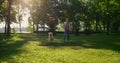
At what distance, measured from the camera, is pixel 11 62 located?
14.8 m

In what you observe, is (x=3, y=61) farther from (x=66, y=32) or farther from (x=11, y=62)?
(x=66, y=32)

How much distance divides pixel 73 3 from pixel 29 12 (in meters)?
15.1

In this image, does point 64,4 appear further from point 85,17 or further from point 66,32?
point 66,32

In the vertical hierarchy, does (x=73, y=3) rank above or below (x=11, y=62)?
above

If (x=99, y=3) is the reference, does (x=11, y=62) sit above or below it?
below

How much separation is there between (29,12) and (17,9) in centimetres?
416

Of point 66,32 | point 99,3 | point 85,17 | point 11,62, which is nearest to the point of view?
point 11,62

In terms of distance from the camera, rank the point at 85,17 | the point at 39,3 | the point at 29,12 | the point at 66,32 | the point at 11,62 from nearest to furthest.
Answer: the point at 11,62 → the point at 66,32 → the point at 39,3 → the point at 29,12 → the point at 85,17

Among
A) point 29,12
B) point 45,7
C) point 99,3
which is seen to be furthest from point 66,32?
point 29,12

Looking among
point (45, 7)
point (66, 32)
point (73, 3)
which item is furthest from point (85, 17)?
point (66, 32)

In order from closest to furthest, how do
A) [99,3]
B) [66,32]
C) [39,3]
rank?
[66,32], [99,3], [39,3]

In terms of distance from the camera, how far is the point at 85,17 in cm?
9612

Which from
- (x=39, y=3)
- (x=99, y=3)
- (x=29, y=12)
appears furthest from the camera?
(x=29, y=12)

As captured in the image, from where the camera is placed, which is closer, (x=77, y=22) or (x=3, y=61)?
(x=3, y=61)
